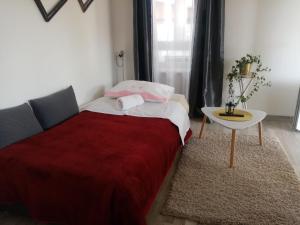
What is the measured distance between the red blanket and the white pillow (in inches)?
36.5

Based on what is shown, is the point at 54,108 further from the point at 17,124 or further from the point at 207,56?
the point at 207,56

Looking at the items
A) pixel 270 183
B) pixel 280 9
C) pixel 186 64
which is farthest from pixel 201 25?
pixel 270 183

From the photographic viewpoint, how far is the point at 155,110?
2.69 meters

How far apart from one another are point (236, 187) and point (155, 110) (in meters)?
1.09

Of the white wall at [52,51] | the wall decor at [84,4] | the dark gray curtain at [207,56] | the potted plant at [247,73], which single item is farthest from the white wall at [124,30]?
the potted plant at [247,73]

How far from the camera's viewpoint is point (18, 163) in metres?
1.68

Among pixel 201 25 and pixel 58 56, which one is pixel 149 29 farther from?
pixel 58 56

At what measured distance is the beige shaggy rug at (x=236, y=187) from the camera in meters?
1.82

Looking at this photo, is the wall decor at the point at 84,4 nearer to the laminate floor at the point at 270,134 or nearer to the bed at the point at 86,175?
the bed at the point at 86,175

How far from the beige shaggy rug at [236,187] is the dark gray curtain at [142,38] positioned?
57.9 inches

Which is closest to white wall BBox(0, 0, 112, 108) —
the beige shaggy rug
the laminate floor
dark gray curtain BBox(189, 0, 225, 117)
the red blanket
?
the red blanket

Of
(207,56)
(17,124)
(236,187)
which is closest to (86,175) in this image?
(17,124)

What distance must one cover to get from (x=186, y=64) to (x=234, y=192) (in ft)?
7.05

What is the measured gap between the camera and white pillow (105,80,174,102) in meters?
2.98
